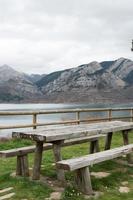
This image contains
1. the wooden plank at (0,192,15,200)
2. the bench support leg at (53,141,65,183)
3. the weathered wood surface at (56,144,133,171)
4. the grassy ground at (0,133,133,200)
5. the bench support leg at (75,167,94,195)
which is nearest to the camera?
the weathered wood surface at (56,144,133,171)

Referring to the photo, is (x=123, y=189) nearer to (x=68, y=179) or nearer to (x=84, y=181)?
(x=84, y=181)

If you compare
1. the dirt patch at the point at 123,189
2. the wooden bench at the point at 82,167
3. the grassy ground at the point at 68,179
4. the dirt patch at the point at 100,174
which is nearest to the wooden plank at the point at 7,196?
the grassy ground at the point at 68,179

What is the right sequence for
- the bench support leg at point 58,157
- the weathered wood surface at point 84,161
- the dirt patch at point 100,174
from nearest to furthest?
1. the weathered wood surface at point 84,161
2. the bench support leg at point 58,157
3. the dirt patch at point 100,174

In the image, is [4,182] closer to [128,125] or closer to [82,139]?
[82,139]

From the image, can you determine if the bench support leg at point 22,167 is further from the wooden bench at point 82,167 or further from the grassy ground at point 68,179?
the wooden bench at point 82,167

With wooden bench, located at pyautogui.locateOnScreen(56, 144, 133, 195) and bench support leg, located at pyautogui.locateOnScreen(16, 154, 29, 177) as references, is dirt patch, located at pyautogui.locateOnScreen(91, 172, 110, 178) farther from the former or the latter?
bench support leg, located at pyautogui.locateOnScreen(16, 154, 29, 177)

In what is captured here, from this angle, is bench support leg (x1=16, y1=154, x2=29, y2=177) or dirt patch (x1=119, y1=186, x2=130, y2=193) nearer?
dirt patch (x1=119, y1=186, x2=130, y2=193)

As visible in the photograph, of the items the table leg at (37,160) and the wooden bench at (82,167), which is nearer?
the wooden bench at (82,167)

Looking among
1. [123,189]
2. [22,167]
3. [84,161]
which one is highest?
[84,161]

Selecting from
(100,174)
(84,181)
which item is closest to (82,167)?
(84,181)

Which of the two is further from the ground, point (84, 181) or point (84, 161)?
point (84, 161)

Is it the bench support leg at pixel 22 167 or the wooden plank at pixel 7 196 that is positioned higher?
the bench support leg at pixel 22 167

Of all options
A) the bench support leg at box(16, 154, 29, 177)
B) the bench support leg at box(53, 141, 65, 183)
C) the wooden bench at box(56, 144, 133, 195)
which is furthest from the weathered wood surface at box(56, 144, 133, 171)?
the bench support leg at box(16, 154, 29, 177)

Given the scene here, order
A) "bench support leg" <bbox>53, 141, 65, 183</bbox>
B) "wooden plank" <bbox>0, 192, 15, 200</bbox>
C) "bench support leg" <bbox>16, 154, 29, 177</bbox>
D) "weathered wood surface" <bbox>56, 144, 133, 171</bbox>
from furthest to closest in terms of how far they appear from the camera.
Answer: "bench support leg" <bbox>16, 154, 29, 177</bbox>
"bench support leg" <bbox>53, 141, 65, 183</bbox>
"wooden plank" <bbox>0, 192, 15, 200</bbox>
"weathered wood surface" <bbox>56, 144, 133, 171</bbox>
